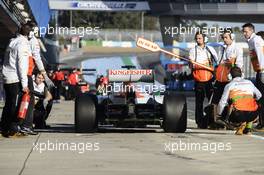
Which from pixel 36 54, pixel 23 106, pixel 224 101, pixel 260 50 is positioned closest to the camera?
pixel 23 106

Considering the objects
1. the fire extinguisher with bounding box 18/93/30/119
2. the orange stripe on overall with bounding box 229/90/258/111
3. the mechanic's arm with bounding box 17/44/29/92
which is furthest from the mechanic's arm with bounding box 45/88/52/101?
the orange stripe on overall with bounding box 229/90/258/111

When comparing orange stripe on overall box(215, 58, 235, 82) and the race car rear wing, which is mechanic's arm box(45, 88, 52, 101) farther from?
orange stripe on overall box(215, 58, 235, 82)

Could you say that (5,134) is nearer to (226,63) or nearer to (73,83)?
(226,63)

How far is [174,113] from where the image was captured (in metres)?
12.6

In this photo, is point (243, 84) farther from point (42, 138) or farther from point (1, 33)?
point (1, 33)

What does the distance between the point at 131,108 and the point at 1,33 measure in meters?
18.4

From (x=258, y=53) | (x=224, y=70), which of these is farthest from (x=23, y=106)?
(x=258, y=53)

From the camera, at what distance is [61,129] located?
14242 millimetres

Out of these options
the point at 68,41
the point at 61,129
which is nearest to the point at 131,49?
the point at 68,41

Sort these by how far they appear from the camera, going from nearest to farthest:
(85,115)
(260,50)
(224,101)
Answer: (85,115), (224,101), (260,50)

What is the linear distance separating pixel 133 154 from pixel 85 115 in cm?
293

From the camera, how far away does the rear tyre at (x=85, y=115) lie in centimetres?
1255
